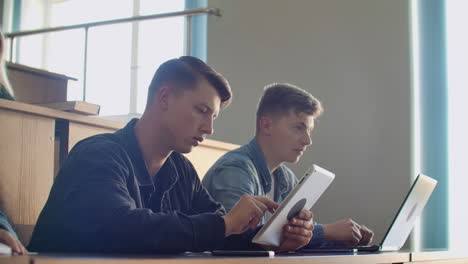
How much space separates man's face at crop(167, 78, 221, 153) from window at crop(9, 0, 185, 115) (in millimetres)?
2761

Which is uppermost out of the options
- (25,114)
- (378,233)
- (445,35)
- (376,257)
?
(445,35)

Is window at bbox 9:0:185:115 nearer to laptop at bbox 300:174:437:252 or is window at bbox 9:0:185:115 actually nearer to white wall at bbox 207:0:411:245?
white wall at bbox 207:0:411:245

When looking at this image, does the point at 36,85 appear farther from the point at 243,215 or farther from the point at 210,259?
the point at 210,259

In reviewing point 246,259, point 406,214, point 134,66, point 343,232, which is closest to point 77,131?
point 343,232

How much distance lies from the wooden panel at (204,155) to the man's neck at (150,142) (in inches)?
41.5

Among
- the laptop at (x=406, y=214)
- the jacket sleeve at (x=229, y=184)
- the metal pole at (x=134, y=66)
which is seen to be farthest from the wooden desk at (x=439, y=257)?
the metal pole at (x=134, y=66)

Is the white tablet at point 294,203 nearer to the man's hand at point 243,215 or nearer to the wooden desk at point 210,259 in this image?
the man's hand at point 243,215

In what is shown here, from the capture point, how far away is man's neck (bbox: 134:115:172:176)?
1.71 metres

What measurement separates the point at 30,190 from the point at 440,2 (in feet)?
7.70

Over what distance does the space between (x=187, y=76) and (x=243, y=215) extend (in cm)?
48

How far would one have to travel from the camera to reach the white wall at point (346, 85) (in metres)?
3.43

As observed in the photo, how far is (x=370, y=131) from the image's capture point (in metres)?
3.48

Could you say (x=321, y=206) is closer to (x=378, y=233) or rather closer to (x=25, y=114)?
(x=378, y=233)

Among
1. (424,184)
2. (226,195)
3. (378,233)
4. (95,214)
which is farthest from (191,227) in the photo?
(378,233)
